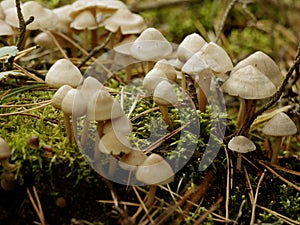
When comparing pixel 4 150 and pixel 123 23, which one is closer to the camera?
pixel 4 150

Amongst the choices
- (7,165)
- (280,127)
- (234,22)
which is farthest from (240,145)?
(234,22)

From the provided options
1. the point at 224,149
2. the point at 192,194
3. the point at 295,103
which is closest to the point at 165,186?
the point at 192,194

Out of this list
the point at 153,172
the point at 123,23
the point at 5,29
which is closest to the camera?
the point at 153,172

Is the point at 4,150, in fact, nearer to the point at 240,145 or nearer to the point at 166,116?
the point at 166,116

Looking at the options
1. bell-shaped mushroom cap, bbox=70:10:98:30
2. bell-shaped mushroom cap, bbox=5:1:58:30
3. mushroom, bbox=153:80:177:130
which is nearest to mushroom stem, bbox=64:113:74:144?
mushroom, bbox=153:80:177:130

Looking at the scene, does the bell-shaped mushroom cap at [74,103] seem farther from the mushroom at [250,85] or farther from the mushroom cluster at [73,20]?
the mushroom cluster at [73,20]

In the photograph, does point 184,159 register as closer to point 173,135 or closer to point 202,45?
point 173,135

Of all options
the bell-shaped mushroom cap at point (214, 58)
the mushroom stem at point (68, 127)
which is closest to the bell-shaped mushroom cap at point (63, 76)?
the mushroom stem at point (68, 127)
